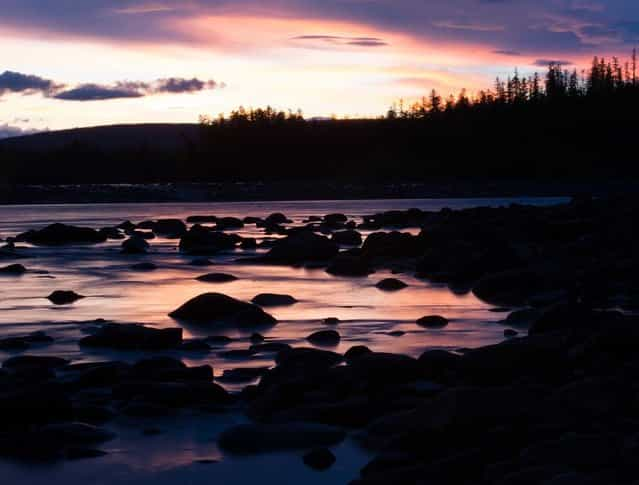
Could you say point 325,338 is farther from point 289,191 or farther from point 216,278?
point 289,191

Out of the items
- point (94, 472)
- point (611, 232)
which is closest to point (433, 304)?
point (94, 472)

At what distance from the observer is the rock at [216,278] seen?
18978 millimetres

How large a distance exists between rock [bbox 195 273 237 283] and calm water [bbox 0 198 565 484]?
229 millimetres

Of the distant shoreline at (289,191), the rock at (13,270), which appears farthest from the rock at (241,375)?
the distant shoreline at (289,191)

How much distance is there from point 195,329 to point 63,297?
374cm

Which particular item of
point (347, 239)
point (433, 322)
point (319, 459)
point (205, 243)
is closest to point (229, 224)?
point (347, 239)


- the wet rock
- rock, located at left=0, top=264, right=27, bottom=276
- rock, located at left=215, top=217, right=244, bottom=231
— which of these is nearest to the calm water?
rock, located at left=0, top=264, right=27, bottom=276

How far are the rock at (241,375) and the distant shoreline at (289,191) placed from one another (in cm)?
6072

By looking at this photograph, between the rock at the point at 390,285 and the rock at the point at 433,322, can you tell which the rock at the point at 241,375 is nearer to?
the rock at the point at 433,322

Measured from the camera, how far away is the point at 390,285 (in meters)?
16.9

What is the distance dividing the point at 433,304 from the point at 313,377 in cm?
648

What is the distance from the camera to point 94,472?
706cm

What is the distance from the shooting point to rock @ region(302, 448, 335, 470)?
23.3 feet

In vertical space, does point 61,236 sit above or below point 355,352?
below
